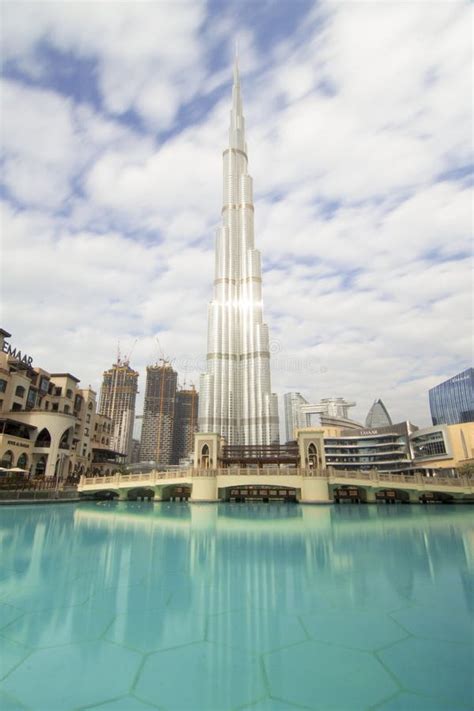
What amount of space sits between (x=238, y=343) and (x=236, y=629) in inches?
5051

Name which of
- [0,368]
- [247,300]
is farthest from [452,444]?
[247,300]

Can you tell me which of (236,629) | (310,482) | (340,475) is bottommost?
(236,629)

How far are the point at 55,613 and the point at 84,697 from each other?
333cm

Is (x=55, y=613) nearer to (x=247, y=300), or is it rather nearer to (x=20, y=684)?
(x=20, y=684)

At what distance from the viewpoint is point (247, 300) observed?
449ft

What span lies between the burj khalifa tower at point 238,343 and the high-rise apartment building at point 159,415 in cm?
2385

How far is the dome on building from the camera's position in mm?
123062

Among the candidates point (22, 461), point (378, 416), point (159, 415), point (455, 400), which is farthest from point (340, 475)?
point (159, 415)

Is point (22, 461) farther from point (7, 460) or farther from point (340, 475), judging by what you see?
point (340, 475)

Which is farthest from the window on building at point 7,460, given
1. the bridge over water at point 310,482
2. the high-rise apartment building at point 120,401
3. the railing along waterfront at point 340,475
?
the high-rise apartment building at point 120,401

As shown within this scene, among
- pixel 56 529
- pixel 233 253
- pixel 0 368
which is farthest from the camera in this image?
→ pixel 233 253

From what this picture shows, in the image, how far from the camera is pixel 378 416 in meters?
126

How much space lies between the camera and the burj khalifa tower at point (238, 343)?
125125mm

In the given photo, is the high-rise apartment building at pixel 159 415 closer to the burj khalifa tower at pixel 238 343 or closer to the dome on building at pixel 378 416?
the burj khalifa tower at pixel 238 343
